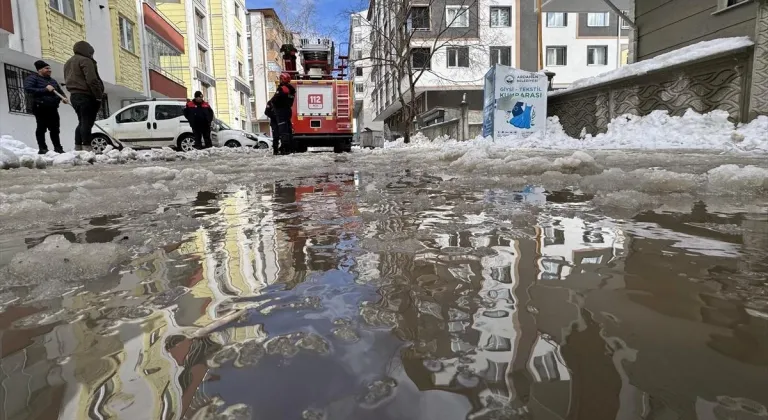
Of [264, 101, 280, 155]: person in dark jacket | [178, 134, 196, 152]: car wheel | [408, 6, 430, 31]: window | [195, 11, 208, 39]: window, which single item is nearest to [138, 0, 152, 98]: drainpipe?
[178, 134, 196, 152]: car wheel

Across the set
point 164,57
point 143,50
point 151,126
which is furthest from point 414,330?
point 164,57

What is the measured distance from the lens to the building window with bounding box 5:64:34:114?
42.0ft

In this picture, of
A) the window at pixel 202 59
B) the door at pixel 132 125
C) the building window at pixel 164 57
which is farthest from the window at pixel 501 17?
the door at pixel 132 125

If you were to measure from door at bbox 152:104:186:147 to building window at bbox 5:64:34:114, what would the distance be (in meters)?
3.30

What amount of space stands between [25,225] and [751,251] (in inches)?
127

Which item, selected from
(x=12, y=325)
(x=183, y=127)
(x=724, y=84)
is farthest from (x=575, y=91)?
(x=12, y=325)

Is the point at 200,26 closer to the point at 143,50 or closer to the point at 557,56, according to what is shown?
the point at 143,50

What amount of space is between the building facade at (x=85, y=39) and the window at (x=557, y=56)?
23252 millimetres

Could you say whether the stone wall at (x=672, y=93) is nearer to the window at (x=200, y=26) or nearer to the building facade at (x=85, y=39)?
the building facade at (x=85, y=39)

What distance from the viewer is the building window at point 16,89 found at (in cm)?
1280

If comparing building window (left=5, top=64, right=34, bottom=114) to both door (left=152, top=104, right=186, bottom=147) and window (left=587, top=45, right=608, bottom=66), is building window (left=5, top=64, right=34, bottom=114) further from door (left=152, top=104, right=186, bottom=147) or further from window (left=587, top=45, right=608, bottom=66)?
window (left=587, top=45, right=608, bottom=66)

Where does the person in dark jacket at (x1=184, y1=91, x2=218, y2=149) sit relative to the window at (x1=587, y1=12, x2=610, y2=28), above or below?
below

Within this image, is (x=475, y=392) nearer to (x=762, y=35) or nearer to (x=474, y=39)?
(x=762, y=35)

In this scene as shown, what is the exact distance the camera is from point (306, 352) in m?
0.99
